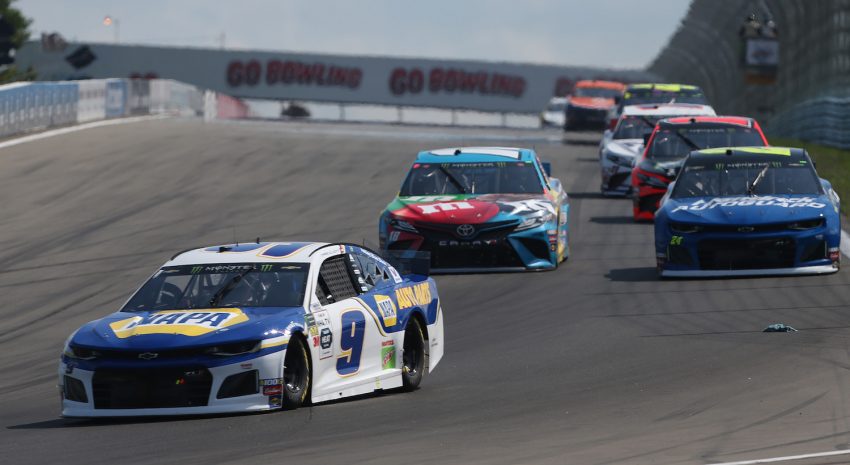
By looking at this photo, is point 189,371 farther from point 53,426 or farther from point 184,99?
point 184,99

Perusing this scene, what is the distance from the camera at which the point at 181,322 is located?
32.0 ft

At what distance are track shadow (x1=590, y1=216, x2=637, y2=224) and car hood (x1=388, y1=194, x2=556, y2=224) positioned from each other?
5.03 meters

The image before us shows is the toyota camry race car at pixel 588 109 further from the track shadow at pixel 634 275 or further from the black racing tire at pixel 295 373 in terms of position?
the black racing tire at pixel 295 373

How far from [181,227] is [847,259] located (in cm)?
976

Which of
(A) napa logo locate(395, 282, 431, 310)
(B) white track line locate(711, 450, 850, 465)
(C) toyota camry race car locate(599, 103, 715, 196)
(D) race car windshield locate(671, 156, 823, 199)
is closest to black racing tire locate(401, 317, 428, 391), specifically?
(A) napa logo locate(395, 282, 431, 310)

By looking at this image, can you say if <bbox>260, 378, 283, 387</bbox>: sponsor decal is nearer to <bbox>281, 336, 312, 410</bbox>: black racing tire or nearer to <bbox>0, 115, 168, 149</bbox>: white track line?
<bbox>281, 336, 312, 410</bbox>: black racing tire

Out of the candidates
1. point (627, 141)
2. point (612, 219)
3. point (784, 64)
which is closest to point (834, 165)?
point (627, 141)

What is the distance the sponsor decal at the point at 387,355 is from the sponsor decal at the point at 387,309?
141 millimetres

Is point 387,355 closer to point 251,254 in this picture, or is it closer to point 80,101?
point 251,254

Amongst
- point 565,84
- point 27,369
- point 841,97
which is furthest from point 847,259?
point 565,84

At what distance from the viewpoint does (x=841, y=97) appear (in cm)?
3200

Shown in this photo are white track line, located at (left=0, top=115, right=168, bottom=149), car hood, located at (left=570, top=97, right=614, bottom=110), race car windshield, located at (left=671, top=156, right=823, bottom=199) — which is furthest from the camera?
car hood, located at (left=570, top=97, right=614, bottom=110)

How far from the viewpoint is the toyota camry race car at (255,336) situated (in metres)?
9.43

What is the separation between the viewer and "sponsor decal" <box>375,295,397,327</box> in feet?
35.7
